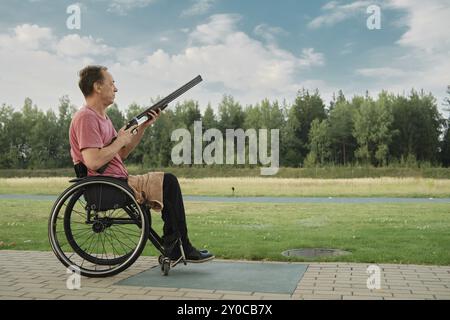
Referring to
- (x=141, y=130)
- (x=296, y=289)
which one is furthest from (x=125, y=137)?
(x=296, y=289)

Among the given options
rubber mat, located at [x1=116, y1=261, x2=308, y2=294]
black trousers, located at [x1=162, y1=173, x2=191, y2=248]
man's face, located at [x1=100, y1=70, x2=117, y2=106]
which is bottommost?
rubber mat, located at [x1=116, y1=261, x2=308, y2=294]

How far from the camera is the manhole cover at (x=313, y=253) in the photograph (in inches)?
217

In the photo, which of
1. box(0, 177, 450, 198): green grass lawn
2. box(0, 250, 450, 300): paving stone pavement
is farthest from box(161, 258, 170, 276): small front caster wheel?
box(0, 177, 450, 198): green grass lawn

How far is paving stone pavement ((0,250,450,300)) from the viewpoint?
350 centimetres

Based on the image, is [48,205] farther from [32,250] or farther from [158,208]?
[158,208]

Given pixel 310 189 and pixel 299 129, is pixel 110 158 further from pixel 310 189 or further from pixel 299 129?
pixel 299 129

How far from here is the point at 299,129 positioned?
45812mm

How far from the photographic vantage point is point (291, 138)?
4294 cm

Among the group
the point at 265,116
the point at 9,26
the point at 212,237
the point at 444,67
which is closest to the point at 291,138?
the point at 265,116

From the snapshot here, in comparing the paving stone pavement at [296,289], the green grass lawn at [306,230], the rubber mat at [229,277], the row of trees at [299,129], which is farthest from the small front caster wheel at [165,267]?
the row of trees at [299,129]

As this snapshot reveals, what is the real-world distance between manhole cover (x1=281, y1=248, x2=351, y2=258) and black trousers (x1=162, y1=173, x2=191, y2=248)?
5.63 feet

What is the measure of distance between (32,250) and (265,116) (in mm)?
37815

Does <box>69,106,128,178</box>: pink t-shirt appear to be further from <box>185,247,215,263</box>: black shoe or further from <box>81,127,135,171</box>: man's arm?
<box>185,247,215,263</box>: black shoe

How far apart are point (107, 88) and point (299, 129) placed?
139 feet
